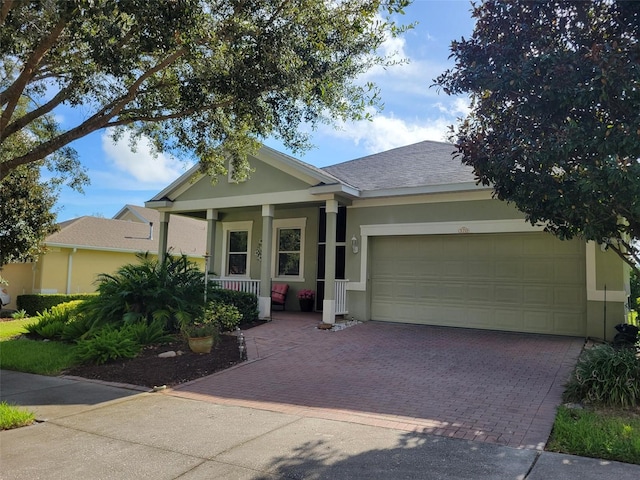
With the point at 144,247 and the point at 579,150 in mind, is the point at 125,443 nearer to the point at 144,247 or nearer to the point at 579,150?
the point at 579,150

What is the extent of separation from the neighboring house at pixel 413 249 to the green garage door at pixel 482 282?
2 centimetres

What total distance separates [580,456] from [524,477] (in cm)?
81

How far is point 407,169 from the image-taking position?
13.4m

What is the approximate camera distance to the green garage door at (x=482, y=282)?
10.0m

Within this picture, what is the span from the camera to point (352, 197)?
12234 millimetres

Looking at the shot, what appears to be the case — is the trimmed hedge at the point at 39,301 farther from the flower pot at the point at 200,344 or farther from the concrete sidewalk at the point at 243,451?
the concrete sidewalk at the point at 243,451

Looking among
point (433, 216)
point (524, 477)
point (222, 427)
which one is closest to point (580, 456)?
point (524, 477)

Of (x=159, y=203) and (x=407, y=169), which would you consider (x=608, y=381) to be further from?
(x=159, y=203)

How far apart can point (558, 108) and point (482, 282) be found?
19.9 ft

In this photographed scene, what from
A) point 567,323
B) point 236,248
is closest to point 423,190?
point 567,323

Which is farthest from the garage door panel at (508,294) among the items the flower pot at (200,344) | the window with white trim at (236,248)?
the window with white trim at (236,248)

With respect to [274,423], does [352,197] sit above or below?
above

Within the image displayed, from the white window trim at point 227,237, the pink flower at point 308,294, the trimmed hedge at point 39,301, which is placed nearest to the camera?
the pink flower at point 308,294

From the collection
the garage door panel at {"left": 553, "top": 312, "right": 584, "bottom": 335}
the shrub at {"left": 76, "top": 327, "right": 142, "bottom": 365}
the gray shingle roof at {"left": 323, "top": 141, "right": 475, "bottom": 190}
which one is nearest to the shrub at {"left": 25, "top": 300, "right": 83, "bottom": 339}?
the shrub at {"left": 76, "top": 327, "right": 142, "bottom": 365}
